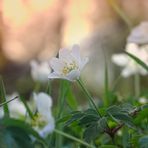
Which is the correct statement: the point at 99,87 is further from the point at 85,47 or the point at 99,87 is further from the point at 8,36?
the point at 8,36

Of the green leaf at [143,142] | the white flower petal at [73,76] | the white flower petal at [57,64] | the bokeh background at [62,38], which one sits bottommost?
the bokeh background at [62,38]

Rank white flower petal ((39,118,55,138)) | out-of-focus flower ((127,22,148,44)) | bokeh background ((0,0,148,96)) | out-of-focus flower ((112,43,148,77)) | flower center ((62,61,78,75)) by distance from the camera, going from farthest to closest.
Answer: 1. bokeh background ((0,0,148,96))
2. out-of-focus flower ((112,43,148,77))
3. out-of-focus flower ((127,22,148,44))
4. flower center ((62,61,78,75))
5. white flower petal ((39,118,55,138))

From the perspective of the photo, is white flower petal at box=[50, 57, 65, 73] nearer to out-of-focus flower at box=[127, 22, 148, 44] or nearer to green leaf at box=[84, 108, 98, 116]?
green leaf at box=[84, 108, 98, 116]

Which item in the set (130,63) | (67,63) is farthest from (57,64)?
(130,63)

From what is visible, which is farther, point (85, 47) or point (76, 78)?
point (85, 47)

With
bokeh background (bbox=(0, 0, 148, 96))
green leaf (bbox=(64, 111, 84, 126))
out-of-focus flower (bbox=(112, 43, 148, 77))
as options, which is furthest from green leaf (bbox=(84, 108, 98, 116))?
bokeh background (bbox=(0, 0, 148, 96))

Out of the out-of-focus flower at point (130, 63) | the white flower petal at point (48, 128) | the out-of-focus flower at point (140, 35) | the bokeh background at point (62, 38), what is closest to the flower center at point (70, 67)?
the white flower petal at point (48, 128)

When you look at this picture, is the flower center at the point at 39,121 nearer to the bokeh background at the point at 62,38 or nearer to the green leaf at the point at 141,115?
the green leaf at the point at 141,115

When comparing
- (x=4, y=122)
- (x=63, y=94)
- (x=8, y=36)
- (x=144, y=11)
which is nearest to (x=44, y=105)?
(x=4, y=122)
